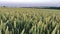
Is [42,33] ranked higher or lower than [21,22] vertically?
higher

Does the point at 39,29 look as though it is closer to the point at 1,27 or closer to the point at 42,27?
the point at 42,27

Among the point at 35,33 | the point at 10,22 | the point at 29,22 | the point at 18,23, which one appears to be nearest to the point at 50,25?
the point at 29,22

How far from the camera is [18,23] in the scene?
6.23ft

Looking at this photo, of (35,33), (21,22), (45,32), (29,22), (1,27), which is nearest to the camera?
(35,33)

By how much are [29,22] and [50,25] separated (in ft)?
0.78

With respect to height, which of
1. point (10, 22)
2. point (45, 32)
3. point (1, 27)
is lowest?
point (10, 22)

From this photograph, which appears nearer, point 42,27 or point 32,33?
point 32,33

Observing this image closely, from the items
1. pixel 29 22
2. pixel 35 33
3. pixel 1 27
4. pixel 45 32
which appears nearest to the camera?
pixel 35 33

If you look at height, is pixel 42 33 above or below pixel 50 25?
above

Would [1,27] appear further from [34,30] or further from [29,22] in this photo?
[29,22]

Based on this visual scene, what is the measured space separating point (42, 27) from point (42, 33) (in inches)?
2.4

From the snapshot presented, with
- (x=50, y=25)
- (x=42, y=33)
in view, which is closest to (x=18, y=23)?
(x=50, y=25)

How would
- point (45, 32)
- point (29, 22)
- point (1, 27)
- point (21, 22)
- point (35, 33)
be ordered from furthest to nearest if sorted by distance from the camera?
1. point (21, 22)
2. point (29, 22)
3. point (45, 32)
4. point (1, 27)
5. point (35, 33)

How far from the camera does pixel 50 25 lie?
1.88 m
